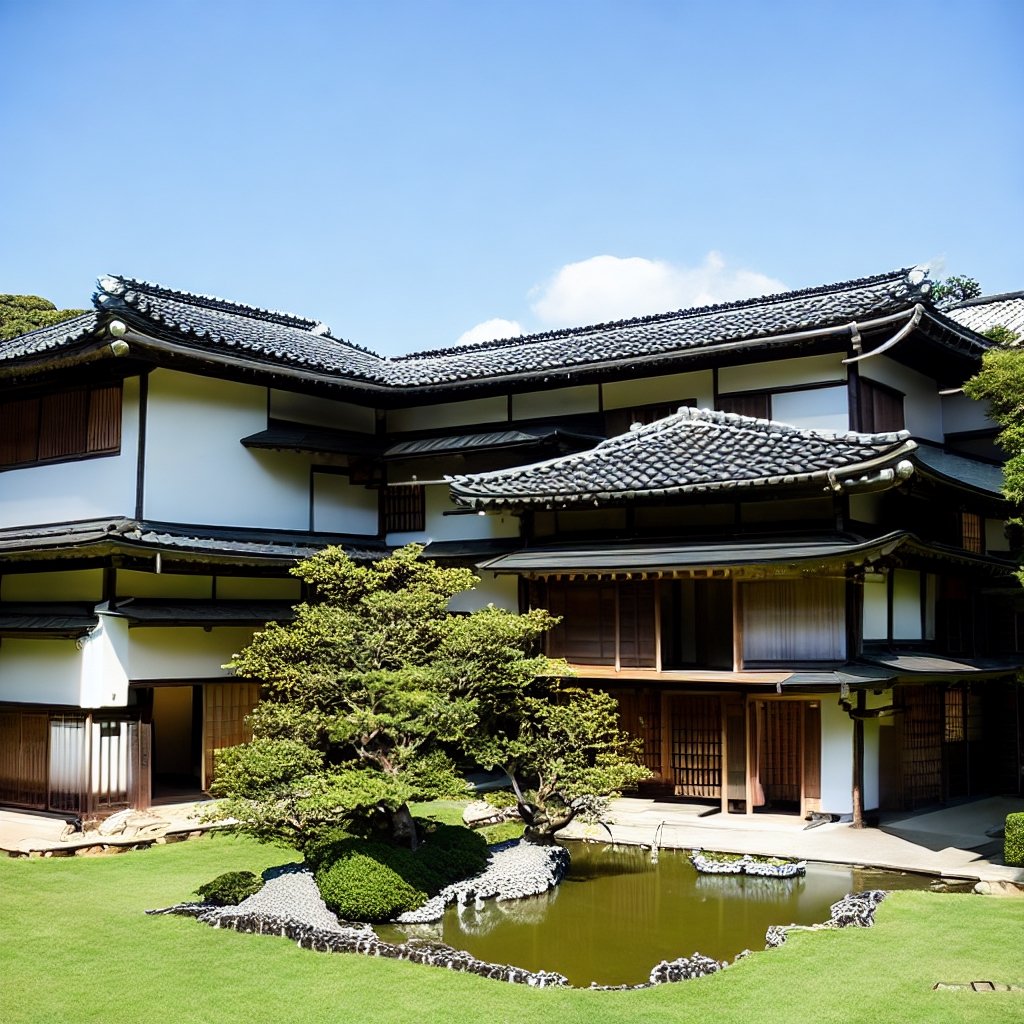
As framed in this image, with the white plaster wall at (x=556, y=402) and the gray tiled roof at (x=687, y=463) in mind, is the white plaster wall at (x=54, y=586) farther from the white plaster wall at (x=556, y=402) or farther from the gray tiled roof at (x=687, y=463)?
the white plaster wall at (x=556, y=402)

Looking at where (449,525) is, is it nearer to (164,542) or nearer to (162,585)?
(162,585)

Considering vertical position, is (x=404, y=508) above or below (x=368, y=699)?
above

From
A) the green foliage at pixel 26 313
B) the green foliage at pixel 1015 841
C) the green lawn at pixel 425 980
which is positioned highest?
the green foliage at pixel 26 313

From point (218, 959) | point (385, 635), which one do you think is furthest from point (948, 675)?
point (218, 959)

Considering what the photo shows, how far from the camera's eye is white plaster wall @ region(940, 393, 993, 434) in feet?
74.5

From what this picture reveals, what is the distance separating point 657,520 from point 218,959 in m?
10.7

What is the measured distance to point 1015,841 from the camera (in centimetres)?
1354

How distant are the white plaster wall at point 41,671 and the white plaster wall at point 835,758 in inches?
462

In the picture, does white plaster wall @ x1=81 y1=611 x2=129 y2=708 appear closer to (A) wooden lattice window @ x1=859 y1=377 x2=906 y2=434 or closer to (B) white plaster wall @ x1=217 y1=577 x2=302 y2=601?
(B) white plaster wall @ x1=217 y1=577 x2=302 y2=601

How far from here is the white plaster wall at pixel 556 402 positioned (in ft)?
71.2

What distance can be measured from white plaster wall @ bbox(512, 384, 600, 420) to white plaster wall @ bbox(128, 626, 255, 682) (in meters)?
7.05

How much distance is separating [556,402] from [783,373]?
15.2 feet

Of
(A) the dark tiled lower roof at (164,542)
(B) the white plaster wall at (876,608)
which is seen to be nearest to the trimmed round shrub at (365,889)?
(A) the dark tiled lower roof at (164,542)

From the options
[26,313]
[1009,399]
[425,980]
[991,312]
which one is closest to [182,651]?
[425,980]
